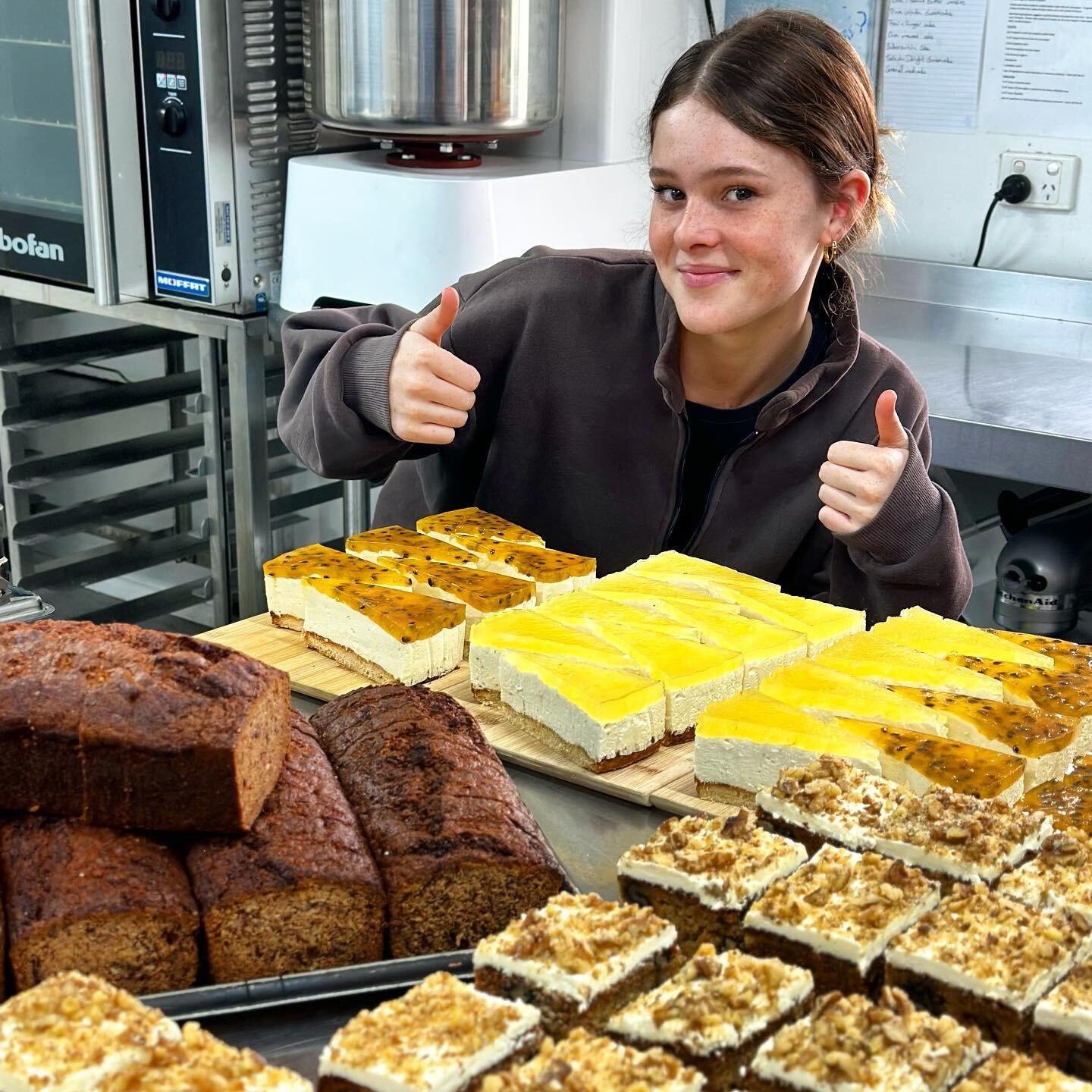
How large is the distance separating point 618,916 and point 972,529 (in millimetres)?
2258

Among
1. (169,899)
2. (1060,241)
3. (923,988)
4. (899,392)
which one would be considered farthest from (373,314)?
(1060,241)

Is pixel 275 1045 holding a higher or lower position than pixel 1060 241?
lower

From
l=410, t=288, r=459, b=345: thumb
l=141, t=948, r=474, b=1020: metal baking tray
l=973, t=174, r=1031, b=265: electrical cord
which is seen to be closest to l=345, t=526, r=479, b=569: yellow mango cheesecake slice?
l=410, t=288, r=459, b=345: thumb

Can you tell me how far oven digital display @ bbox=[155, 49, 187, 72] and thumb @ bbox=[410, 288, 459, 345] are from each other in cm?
120

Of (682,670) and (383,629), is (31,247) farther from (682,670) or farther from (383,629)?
(682,670)

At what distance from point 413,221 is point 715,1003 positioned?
1946 millimetres

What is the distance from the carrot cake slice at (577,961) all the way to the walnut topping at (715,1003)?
3 cm

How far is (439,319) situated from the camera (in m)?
1.81

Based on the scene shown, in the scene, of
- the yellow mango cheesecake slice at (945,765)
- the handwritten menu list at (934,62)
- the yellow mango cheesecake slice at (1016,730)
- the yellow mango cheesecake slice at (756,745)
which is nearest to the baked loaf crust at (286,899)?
the yellow mango cheesecake slice at (756,745)

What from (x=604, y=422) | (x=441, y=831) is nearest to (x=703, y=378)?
(x=604, y=422)

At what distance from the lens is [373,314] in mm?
2168

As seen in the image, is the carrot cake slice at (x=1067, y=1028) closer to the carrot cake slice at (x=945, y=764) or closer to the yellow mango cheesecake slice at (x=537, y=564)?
the carrot cake slice at (x=945, y=764)

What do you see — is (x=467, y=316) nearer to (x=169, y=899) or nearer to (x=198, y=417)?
(x=169, y=899)

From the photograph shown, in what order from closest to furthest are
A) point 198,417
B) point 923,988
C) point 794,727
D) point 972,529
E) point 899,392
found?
point 923,988 → point 794,727 → point 899,392 → point 972,529 → point 198,417
